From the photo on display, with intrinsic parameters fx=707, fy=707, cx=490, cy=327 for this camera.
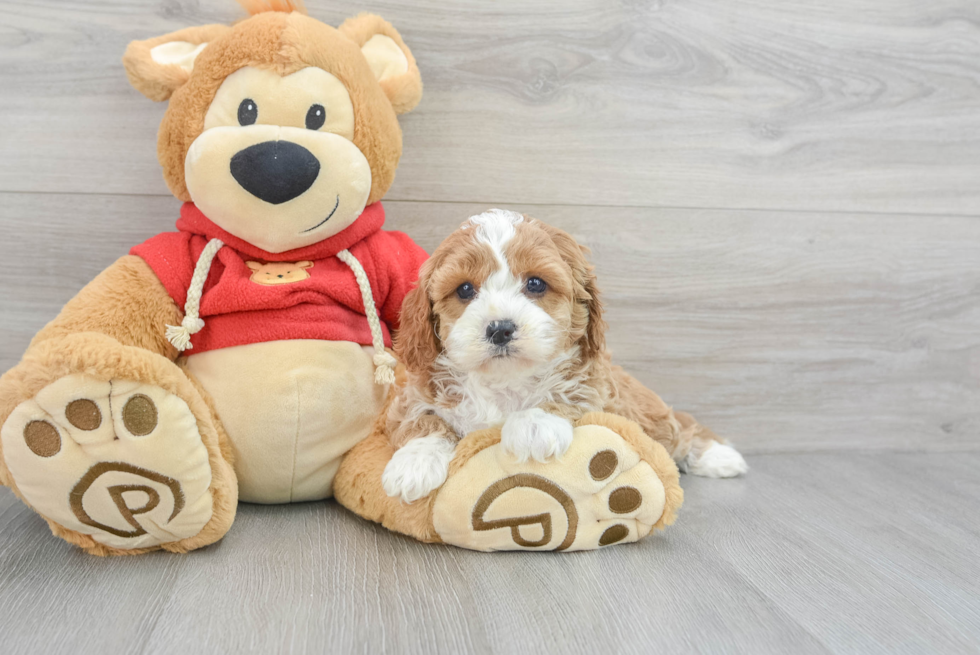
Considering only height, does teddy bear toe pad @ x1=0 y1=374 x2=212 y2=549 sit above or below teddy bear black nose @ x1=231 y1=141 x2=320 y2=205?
below

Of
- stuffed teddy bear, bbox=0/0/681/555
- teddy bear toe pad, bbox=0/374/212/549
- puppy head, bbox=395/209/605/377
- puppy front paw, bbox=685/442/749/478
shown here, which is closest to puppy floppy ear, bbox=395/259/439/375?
puppy head, bbox=395/209/605/377

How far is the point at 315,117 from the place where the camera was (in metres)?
1.13

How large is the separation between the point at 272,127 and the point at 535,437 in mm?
623

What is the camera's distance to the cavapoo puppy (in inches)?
38.4

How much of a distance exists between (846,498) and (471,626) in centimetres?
91

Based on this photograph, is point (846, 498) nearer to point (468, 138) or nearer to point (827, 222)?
point (827, 222)

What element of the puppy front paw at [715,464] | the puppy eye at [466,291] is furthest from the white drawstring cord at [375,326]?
the puppy front paw at [715,464]

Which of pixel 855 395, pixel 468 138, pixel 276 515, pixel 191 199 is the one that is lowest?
pixel 276 515

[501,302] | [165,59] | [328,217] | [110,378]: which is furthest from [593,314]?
[165,59]

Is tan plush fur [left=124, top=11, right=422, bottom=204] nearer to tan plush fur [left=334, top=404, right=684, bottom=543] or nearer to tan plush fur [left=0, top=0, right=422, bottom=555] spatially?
tan plush fur [left=0, top=0, right=422, bottom=555]

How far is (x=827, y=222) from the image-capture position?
1615 mm

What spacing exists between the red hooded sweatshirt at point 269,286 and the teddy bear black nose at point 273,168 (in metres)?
0.13

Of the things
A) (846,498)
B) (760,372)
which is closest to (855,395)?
(760,372)

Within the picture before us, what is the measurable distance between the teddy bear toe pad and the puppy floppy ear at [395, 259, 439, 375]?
0.32 m
